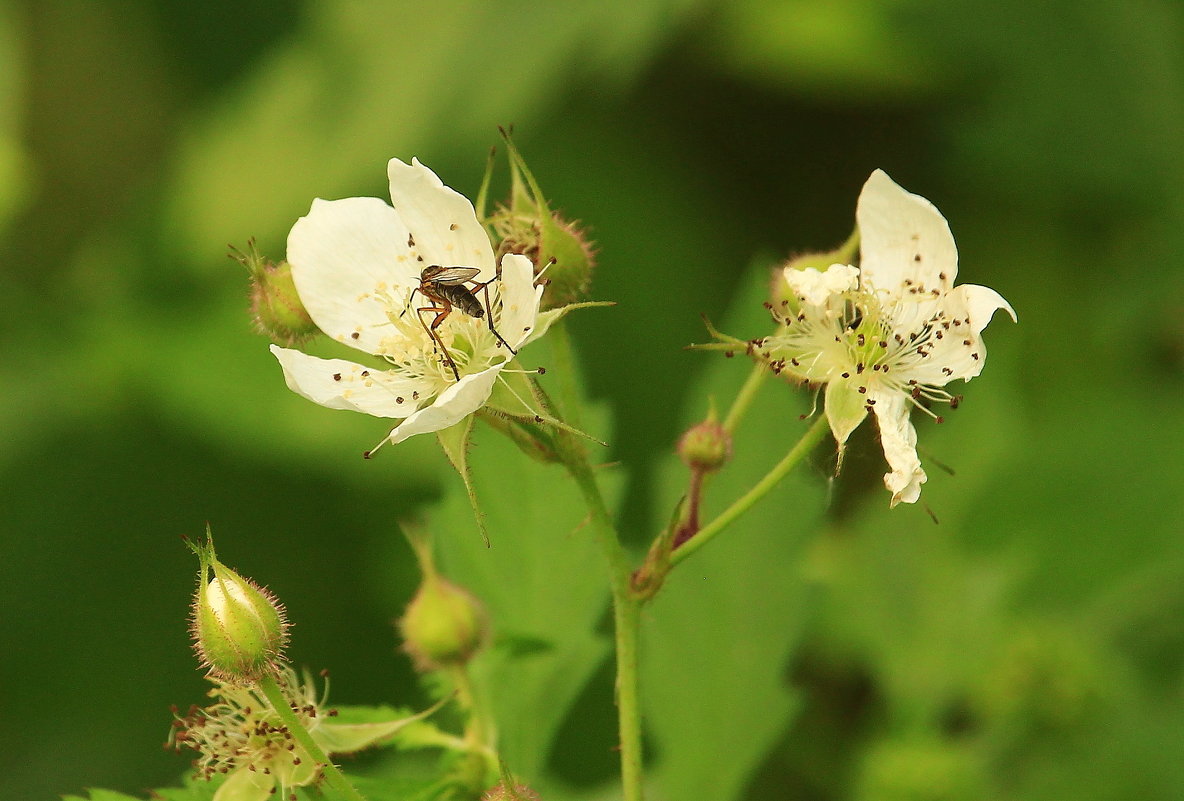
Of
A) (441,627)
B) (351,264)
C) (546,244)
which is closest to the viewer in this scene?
(546,244)

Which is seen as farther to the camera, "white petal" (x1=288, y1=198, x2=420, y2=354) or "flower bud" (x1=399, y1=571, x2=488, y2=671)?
"flower bud" (x1=399, y1=571, x2=488, y2=671)

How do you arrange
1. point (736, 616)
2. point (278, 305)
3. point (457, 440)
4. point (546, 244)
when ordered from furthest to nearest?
point (736, 616) < point (278, 305) < point (546, 244) < point (457, 440)

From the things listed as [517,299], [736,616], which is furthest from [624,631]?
[736,616]

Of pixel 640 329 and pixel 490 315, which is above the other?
pixel 490 315

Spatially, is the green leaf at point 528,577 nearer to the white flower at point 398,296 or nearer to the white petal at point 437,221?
the white flower at point 398,296

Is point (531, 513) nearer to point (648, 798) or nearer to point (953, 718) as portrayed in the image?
point (648, 798)

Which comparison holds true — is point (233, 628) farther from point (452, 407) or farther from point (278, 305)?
point (278, 305)

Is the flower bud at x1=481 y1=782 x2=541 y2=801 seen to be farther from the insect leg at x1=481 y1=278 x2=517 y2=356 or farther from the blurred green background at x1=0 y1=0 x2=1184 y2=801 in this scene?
the blurred green background at x1=0 y1=0 x2=1184 y2=801

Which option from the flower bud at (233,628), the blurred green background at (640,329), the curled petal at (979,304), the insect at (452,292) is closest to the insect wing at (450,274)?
the insect at (452,292)

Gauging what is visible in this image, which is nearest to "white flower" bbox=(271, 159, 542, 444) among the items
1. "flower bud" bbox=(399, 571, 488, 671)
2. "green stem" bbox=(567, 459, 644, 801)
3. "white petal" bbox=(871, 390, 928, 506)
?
"green stem" bbox=(567, 459, 644, 801)
